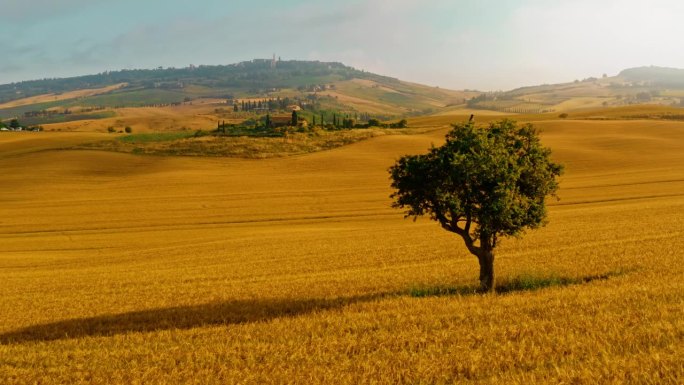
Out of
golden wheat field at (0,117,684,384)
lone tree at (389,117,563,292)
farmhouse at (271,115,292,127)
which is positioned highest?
farmhouse at (271,115,292,127)

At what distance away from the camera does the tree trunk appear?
67.6 ft

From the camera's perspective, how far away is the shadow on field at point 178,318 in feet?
56.8

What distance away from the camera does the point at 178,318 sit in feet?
61.2

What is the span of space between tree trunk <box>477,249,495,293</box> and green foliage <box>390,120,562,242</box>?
81 cm

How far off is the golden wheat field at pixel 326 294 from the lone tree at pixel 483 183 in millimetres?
2777

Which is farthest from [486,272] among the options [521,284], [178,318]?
[178,318]

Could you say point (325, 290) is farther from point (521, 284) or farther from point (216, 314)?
point (521, 284)

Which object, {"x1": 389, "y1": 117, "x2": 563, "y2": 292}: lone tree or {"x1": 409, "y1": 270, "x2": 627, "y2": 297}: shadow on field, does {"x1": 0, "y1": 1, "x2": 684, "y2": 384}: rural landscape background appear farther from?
{"x1": 389, "y1": 117, "x2": 563, "y2": 292}: lone tree

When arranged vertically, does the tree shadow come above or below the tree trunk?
below

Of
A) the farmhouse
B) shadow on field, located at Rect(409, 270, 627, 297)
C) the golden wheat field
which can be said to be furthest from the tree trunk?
the farmhouse

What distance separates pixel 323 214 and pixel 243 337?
40.4m

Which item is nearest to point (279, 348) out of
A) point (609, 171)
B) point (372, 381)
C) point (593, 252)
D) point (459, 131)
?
point (372, 381)

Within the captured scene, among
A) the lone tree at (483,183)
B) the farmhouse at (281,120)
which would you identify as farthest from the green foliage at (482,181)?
the farmhouse at (281,120)

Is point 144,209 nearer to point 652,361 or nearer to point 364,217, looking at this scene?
point 364,217
